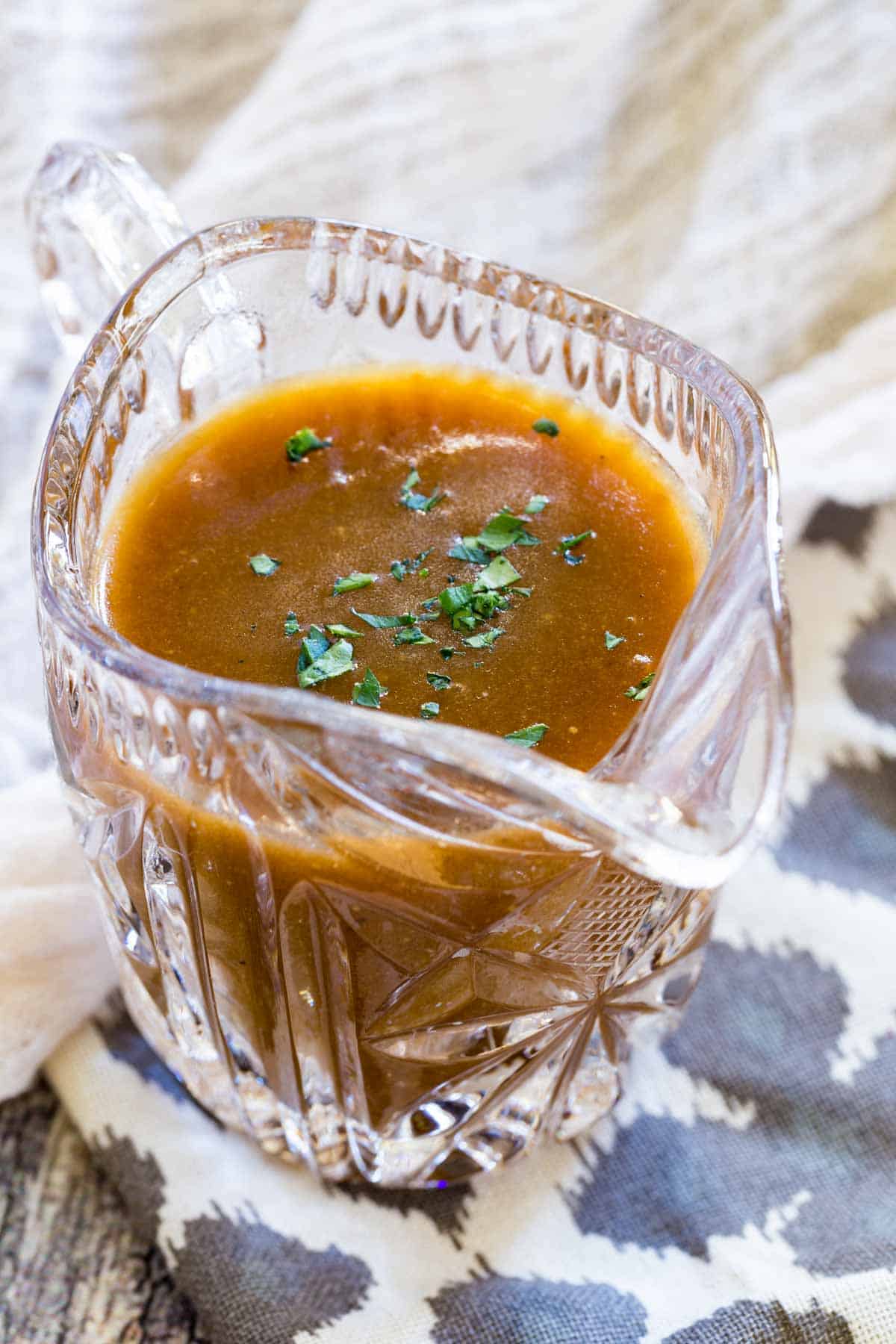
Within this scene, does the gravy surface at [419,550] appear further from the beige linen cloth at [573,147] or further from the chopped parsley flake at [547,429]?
the beige linen cloth at [573,147]

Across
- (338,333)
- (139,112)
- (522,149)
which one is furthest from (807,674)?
(139,112)

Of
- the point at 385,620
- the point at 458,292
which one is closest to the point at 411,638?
the point at 385,620

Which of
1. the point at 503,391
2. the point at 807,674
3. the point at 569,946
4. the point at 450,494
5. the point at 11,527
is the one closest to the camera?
the point at 569,946

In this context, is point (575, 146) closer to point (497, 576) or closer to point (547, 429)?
point (547, 429)

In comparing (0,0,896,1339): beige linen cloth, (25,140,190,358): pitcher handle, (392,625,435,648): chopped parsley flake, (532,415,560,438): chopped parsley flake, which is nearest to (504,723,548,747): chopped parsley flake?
(392,625,435,648): chopped parsley flake

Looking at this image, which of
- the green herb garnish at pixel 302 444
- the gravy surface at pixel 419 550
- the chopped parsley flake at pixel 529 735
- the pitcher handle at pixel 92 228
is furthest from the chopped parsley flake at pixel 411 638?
the pitcher handle at pixel 92 228

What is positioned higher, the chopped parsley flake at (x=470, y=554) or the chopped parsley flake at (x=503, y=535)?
the chopped parsley flake at (x=503, y=535)

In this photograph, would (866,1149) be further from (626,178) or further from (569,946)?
(626,178)

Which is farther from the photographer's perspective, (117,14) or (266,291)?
(117,14)
